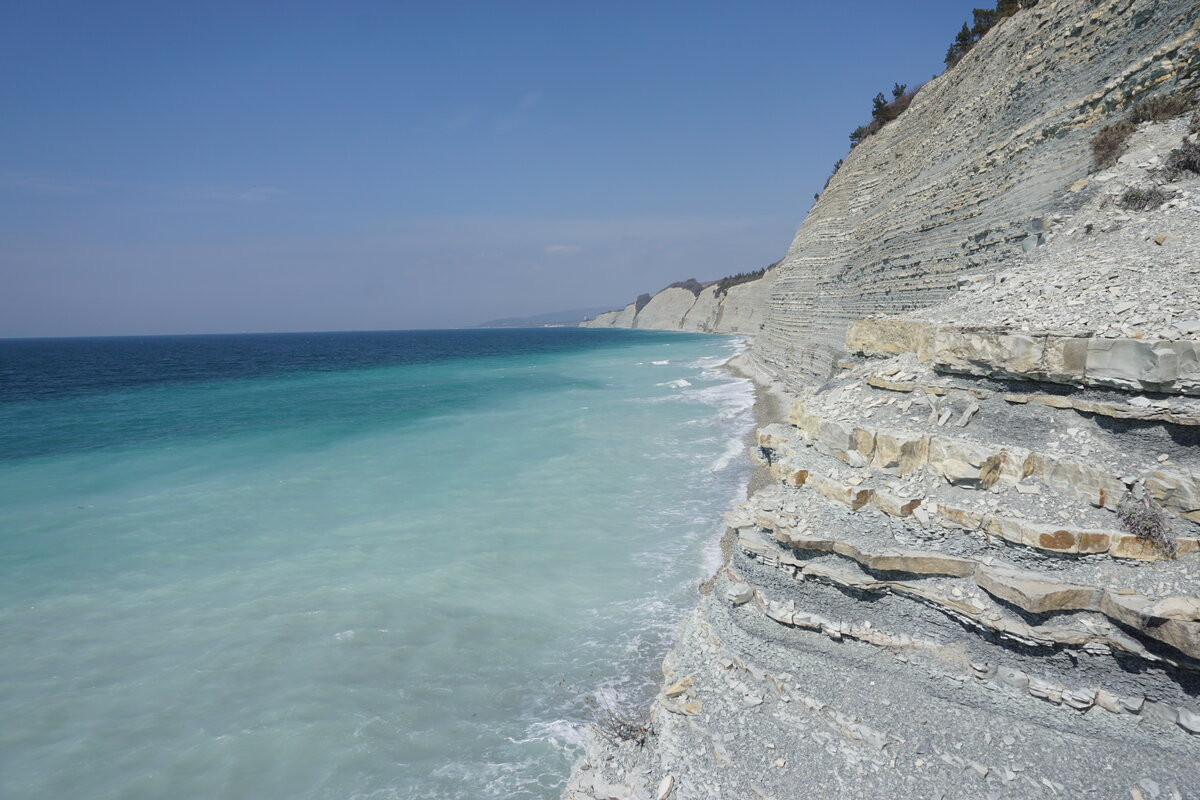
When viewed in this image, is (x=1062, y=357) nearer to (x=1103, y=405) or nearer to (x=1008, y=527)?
(x=1103, y=405)

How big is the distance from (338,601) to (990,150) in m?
19.4

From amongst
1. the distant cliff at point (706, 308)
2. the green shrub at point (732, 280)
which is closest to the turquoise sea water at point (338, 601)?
the distant cliff at point (706, 308)

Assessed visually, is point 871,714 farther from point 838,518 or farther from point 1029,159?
point 1029,159

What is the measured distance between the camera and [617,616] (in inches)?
376

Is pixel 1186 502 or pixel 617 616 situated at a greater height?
pixel 1186 502

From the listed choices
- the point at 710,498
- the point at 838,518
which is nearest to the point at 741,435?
the point at 710,498

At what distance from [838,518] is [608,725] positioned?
12.9 feet

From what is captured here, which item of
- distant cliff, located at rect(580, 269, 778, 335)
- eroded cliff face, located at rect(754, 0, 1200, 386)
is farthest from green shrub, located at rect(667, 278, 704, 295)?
eroded cliff face, located at rect(754, 0, 1200, 386)

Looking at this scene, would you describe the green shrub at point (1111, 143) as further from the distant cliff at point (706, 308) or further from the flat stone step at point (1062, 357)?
the distant cliff at point (706, 308)

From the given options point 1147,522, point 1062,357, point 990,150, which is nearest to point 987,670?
point 1147,522

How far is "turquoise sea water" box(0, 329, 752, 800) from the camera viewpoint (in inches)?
276

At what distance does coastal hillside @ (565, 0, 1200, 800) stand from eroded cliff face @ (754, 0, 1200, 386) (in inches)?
97.5

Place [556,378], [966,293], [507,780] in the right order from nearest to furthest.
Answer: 1. [507,780]
2. [966,293]
3. [556,378]

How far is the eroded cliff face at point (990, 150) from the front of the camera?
1135cm
